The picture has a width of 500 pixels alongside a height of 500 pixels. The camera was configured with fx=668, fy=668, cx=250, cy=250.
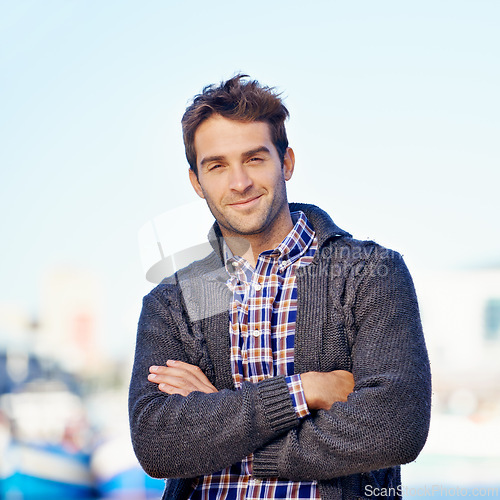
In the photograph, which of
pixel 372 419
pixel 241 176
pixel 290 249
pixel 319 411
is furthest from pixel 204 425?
pixel 241 176

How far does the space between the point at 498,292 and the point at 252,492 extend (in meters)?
16.5

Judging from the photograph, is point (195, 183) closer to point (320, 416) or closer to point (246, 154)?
point (246, 154)

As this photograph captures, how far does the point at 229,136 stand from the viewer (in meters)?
1.73

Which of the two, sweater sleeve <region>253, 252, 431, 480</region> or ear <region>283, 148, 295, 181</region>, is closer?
sweater sleeve <region>253, 252, 431, 480</region>

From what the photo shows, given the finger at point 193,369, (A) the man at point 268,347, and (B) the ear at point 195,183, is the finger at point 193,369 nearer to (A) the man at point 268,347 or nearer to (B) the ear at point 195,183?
(A) the man at point 268,347

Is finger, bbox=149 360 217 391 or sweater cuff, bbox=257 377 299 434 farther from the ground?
finger, bbox=149 360 217 391

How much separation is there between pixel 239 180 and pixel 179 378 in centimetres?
51

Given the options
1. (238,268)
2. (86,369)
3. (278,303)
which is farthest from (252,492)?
(86,369)

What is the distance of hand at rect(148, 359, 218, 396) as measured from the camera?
1.58 metres

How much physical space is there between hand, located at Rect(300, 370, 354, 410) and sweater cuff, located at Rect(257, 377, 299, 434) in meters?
0.05

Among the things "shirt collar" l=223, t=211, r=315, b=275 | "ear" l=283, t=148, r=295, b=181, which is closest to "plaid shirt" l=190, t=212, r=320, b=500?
"shirt collar" l=223, t=211, r=315, b=275

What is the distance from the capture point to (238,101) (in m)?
1.75

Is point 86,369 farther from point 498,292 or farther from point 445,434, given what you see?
point 498,292

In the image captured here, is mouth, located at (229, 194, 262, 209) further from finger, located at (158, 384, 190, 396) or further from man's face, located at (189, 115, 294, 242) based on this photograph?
finger, located at (158, 384, 190, 396)
